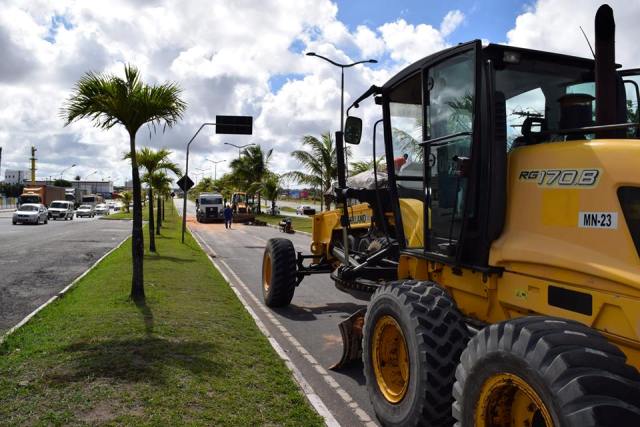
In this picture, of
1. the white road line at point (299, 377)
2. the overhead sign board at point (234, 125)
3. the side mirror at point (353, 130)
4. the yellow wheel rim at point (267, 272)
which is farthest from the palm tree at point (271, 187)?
the side mirror at point (353, 130)

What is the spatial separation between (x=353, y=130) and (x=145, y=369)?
3246mm

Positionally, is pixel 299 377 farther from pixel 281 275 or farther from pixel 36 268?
pixel 36 268

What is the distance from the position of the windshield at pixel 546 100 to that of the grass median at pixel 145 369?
2848mm

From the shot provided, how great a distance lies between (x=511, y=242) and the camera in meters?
3.56

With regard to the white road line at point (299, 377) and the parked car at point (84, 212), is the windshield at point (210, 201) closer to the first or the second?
the parked car at point (84, 212)

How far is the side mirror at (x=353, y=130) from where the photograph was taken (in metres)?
5.83

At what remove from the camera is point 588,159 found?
9.91 feet

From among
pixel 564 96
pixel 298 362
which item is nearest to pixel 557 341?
pixel 564 96

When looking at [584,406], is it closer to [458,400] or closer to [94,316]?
[458,400]

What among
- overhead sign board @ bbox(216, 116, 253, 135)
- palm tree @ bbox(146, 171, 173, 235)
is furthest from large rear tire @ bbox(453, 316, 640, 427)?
overhead sign board @ bbox(216, 116, 253, 135)

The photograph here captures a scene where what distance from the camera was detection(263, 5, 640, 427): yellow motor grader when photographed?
8.89 ft

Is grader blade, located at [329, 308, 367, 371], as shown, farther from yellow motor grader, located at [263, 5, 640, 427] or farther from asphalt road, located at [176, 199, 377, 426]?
yellow motor grader, located at [263, 5, 640, 427]

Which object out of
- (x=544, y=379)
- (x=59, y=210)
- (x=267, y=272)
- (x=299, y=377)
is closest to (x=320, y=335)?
(x=299, y=377)

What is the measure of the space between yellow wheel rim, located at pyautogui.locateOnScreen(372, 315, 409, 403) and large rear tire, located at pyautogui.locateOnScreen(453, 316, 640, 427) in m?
1.26
